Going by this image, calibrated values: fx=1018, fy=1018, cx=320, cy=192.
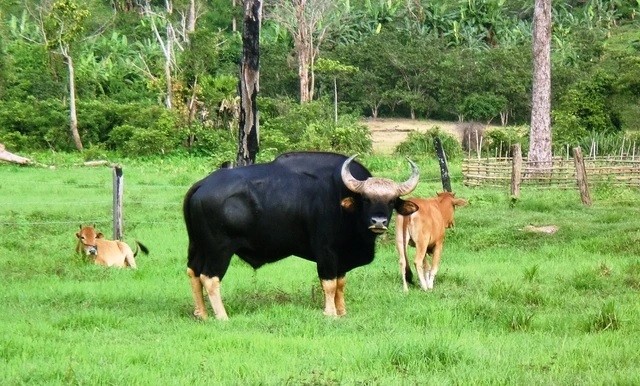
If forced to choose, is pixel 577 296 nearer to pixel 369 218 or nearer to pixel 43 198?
pixel 369 218

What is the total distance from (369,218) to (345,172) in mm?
532

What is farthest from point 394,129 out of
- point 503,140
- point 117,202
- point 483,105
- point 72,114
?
point 117,202

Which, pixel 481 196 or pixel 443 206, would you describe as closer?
pixel 443 206

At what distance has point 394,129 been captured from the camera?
50.7 metres

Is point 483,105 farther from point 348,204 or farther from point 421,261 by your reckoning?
point 348,204

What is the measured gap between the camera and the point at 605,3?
6681 centimetres

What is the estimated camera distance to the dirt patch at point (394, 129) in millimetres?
46594

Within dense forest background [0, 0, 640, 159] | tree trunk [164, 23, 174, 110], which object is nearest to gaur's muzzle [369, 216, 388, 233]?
dense forest background [0, 0, 640, 159]

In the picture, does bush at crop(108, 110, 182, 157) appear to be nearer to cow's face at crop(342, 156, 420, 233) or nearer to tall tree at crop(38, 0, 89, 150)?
tall tree at crop(38, 0, 89, 150)

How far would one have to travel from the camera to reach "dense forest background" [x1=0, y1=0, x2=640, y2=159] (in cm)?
3834

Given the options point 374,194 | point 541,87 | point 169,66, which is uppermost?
point 169,66

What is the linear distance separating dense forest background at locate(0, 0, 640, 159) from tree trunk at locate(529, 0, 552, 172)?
32.7 feet

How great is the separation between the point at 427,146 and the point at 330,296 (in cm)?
3141

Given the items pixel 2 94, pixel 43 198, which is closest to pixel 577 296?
pixel 43 198
